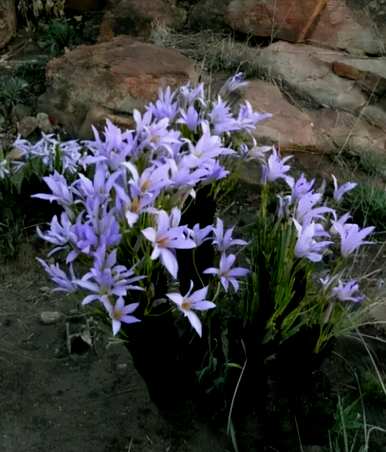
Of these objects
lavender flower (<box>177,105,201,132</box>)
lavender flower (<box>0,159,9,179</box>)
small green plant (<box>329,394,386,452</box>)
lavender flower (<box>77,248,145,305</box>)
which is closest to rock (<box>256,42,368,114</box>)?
lavender flower (<box>0,159,9,179</box>)

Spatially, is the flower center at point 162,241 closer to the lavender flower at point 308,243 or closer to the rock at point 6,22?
the lavender flower at point 308,243

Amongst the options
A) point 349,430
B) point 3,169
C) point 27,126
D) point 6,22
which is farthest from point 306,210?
point 6,22

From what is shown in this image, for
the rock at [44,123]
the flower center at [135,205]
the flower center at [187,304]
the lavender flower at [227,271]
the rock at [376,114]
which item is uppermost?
the flower center at [135,205]

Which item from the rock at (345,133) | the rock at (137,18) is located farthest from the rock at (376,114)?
the rock at (137,18)

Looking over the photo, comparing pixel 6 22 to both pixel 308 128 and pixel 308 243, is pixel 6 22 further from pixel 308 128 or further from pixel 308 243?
pixel 308 243

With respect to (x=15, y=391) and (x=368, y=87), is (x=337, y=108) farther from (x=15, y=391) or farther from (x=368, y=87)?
(x=15, y=391)

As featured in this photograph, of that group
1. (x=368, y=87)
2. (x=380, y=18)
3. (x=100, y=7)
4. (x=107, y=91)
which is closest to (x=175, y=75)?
(x=107, y=91)

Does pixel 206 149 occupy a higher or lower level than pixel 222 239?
higher

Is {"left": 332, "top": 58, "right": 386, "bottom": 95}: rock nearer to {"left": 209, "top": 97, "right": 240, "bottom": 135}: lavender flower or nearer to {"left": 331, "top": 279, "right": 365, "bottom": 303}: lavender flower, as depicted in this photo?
{"left": 209, "top": 97, "right": 240, "bottom": 135}: lavender flower
